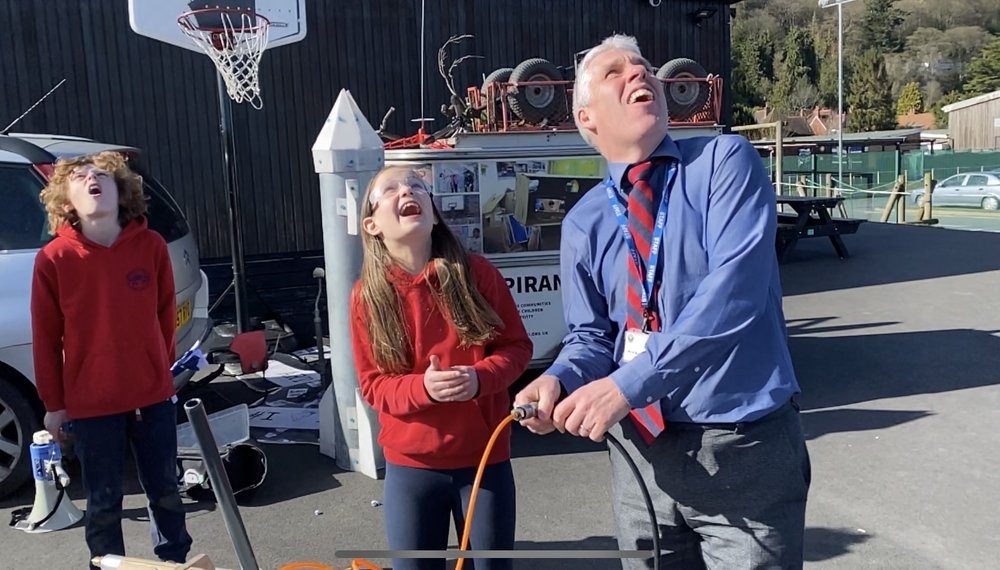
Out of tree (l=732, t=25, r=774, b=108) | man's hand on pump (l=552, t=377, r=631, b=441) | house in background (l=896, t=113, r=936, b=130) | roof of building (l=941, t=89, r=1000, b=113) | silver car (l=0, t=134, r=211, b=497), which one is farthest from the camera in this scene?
house in background (l=896, t=113, r=936, b=130)

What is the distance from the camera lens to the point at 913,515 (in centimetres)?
451

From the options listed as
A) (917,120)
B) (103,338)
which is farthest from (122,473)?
(917,120)

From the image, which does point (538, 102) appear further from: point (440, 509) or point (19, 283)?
point (440, 509)

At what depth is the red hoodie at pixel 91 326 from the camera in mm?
3443

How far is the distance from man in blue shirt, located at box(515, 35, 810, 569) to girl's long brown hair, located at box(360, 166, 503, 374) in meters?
Answer: 0.69

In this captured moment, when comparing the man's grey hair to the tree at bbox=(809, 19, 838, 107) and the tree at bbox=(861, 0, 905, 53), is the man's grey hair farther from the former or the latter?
the tree at bbox=(861, 0, 905, 53)

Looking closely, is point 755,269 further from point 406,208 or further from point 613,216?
point 406,208

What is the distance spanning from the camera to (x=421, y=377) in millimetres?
2652

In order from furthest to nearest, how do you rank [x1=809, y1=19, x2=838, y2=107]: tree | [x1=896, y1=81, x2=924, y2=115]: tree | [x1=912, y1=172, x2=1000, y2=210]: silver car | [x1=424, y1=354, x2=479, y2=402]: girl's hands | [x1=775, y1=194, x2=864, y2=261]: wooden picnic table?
[x1=896, y1=81, x2=924, y2=115]: tree → [x1=809, y1=19, x2=838, y2=107]: tree → [x1=912, y1=172, x2=1000, y2=210]: silver car → [x1=775, y1=194, x2=864, y2=261]: wooden picnic table → [x1=424, y1=354, x2=479, y2=402]: girl's hands

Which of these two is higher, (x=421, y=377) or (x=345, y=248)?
(x=345, y=248)

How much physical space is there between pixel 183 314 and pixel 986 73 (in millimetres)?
85322

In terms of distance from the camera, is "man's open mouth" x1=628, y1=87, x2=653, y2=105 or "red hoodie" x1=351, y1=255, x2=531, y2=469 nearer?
"man's open mouth" x1=628, y1=87, x2=653, y2=105

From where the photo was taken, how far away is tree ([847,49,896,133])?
6888 centimetres

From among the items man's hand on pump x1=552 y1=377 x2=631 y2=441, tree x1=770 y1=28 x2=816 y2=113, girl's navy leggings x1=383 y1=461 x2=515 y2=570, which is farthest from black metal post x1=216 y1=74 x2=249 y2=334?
tree x1=770 y1=28 x2=816 y2=113
